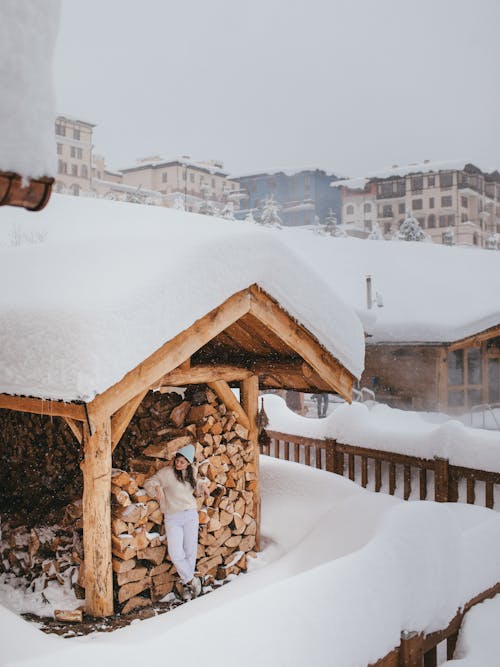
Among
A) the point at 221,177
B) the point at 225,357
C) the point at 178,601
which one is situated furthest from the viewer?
the point at 221,177

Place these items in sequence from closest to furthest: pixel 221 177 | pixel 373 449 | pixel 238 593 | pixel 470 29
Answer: pixel 238 593 → pixel 373 449 → pixel 221 177 → pixel 470 29

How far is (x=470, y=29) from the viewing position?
125 meters

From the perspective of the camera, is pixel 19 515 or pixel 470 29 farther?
pixel 470 29

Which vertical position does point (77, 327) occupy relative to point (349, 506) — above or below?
above

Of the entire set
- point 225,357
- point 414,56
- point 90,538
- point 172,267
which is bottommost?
point 90,538

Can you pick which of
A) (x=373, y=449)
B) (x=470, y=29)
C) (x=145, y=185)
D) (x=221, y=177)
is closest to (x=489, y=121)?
(x=470, y=29)

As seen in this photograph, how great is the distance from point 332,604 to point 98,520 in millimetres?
2003

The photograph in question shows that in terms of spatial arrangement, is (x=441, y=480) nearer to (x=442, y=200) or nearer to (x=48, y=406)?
(x=48, y=406)

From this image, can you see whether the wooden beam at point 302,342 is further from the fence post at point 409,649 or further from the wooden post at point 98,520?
the fence post at point 409,649

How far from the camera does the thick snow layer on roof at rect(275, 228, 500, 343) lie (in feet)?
49.0

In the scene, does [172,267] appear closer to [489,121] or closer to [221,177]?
[221,177]

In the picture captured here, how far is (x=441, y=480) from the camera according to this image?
20.5 ft

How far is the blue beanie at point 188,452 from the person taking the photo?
501 centimetres

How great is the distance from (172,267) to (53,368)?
3.43 ft
